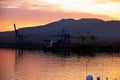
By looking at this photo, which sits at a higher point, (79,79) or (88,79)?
(88,79)

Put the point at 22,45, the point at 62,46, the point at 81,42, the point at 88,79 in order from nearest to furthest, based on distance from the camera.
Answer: the point at 88,79 → the point at 62,46 → the point at 81,42 → the point at 22,45

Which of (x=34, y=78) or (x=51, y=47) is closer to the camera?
(x=34, y=78)

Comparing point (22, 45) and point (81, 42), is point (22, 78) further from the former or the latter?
point (22, 45)

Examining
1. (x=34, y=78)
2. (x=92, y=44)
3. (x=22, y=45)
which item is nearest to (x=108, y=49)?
(x=92, y=44)

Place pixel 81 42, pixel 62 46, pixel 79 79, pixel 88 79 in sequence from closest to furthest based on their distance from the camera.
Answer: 1. pixel 88 79
2. pixel 79 79
3. pixel 62 46
4. pixel 81 42

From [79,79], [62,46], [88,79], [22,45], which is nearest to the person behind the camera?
[88,79]

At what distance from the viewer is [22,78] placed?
105 ft

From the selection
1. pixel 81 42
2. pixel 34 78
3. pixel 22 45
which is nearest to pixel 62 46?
pixel 81 42

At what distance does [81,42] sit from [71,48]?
14.4m

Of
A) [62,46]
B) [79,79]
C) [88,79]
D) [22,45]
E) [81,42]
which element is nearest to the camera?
[88,79]

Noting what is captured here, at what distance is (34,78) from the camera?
32.3 meters

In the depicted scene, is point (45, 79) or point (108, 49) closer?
point (45, 79)

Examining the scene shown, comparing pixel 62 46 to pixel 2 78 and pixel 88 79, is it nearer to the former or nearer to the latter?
pixel 2 78

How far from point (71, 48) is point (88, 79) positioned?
387 ft
